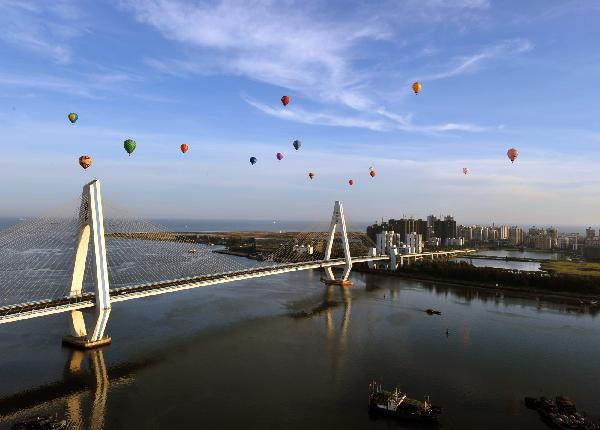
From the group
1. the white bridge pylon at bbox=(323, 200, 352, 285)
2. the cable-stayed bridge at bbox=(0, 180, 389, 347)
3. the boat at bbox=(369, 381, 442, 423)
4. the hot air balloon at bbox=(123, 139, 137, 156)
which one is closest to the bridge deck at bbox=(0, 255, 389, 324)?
the cable-stayed bridge at bbox=(0, 180, 389, 347)

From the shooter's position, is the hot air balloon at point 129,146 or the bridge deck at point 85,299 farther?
the hot air balloon at point 129,146

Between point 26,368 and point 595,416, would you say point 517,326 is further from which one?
point 26,368

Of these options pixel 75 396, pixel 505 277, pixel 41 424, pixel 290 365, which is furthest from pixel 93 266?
pixel 505 277

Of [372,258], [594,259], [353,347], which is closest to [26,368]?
[353,347]

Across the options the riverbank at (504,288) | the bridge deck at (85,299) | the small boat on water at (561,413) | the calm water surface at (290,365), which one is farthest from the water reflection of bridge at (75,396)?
the riverbank at (504,288)

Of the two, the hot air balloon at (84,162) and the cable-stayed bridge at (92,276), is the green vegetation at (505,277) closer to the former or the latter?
the cable-stayed bridge at (92,276)
